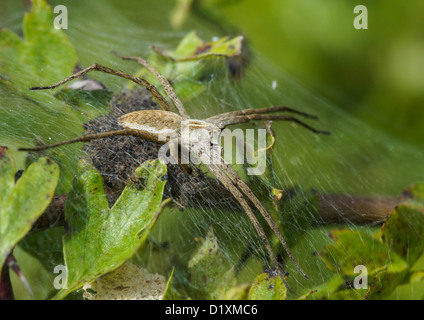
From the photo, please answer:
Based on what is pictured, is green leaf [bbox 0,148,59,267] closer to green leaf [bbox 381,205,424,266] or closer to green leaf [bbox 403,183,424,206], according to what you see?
green leaf [bbox 381,205,424,266]

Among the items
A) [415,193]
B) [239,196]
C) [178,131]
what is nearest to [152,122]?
[178,131]

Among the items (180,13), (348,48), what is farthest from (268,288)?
(180,13)

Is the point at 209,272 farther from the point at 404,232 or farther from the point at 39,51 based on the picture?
the point at 39,51

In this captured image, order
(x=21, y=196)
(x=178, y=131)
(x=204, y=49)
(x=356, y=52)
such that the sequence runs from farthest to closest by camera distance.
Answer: (x=356, y=52) < (x=204, y=49) < (x=178, y=131) < (x=21, y=196)

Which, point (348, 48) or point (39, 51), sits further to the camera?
point (348, 48)

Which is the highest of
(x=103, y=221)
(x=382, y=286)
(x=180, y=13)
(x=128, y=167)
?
(x=180, y=13)

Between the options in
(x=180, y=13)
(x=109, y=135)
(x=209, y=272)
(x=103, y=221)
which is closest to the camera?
(x=103, y=221)

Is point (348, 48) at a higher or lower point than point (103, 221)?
higher
